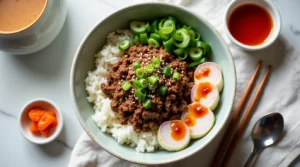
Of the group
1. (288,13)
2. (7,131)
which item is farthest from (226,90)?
(7,131)

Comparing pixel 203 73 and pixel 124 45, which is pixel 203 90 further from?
pixel 124 45

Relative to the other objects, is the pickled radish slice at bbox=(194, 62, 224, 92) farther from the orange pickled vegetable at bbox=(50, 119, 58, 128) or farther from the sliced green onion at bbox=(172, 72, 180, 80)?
the orange pickled vegetable at bbox=(50, 119, 58, 128)

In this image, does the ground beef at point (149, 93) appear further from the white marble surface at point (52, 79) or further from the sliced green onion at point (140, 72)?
the white marble surface at point (52, 79)

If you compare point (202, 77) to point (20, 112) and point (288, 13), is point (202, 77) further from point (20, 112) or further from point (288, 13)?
point (20, 112)

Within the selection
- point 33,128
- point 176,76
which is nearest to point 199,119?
point 176,76

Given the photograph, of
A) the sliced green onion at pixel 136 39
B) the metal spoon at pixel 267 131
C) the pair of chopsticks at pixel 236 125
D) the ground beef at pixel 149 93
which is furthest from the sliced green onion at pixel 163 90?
the metal spoon at pixel 267 131

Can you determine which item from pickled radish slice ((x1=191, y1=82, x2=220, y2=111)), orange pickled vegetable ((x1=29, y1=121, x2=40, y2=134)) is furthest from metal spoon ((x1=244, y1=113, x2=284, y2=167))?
orange pickled vegetable ((x1=29, y1=121, x2=40, y2=134))
